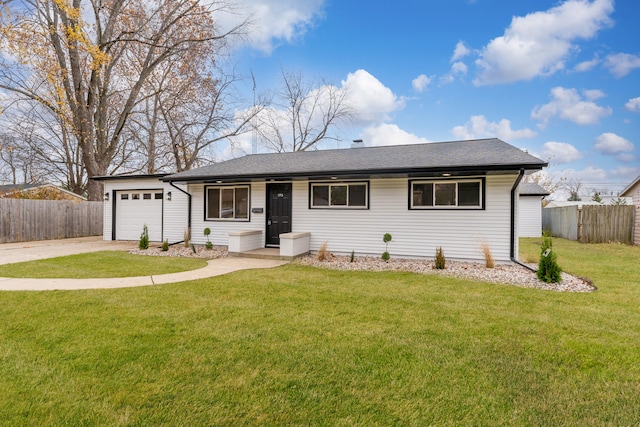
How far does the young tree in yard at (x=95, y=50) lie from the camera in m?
12.1

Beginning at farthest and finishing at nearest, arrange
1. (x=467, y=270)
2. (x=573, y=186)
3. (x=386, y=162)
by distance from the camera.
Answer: (x=573, y=186) → (x=386, y=162) → (x=467, y=270)

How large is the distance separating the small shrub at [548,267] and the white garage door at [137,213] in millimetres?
12201

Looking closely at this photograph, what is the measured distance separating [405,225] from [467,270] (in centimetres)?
212

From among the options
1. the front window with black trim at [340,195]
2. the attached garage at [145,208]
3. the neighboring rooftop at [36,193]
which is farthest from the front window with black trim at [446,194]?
the neighboring rooftop at [36,193]

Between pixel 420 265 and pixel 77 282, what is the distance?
727cm

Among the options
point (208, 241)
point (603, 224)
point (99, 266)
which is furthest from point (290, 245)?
point (603, 224)

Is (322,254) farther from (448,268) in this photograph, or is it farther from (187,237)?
(187,237)

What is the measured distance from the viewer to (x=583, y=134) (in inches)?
634

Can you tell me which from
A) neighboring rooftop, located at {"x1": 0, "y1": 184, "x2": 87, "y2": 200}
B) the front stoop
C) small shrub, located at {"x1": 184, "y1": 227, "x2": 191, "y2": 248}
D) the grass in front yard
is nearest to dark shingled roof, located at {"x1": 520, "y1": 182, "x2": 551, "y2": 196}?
the front stoop

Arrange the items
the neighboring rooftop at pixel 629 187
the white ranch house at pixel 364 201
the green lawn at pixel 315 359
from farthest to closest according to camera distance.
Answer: the neighboring rooftop at pixel 629 187 < the white ranch house at pixel 364 201 < the green lawn at pixel 315 359

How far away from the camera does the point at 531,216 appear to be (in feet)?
58.1

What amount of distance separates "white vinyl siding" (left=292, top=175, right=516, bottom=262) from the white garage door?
6.08 m

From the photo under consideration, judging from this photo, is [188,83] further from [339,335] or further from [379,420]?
[379,420]

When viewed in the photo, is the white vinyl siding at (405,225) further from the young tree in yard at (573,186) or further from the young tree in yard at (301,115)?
the young tree in yard at (573,186)
